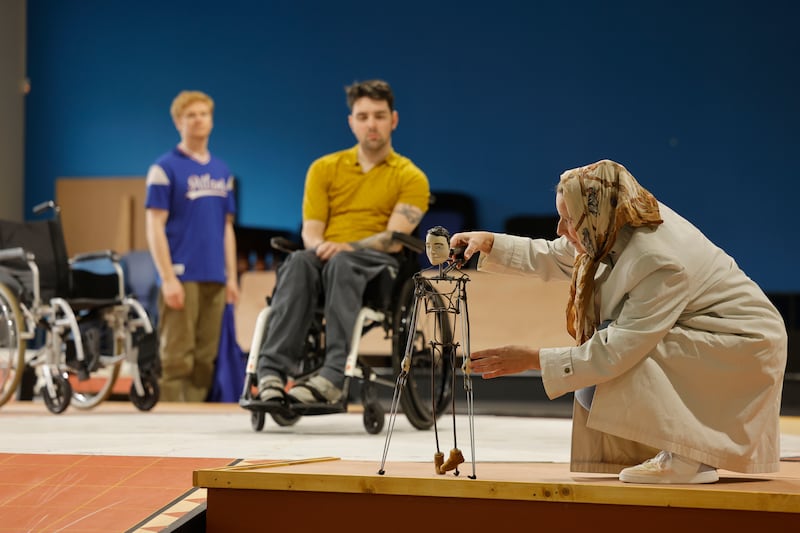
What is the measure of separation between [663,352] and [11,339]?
2.91 meters

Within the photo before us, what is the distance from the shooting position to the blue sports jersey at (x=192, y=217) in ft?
16.3

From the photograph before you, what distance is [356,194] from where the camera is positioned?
3.61 meters

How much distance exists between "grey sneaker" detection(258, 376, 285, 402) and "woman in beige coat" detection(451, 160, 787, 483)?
1350mm

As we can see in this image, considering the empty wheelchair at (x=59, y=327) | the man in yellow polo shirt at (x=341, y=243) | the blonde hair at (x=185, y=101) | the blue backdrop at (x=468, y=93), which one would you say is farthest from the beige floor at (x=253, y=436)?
the blue backdrop at (x=468, y=93)

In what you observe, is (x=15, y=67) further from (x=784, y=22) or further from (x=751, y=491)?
(x=751, y=491)

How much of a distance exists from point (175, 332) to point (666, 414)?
11.4 ft

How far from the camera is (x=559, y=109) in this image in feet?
25.0

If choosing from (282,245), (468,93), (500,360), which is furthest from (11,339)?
(468,93)

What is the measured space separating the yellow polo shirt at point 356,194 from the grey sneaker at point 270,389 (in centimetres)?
61

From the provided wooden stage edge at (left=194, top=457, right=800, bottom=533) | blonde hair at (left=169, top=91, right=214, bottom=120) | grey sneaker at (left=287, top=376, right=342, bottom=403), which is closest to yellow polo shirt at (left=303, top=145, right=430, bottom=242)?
grey sneaker at (left=287, top=376, right=342, bottom=403)

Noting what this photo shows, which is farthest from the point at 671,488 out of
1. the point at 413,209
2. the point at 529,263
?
the point at 413,209

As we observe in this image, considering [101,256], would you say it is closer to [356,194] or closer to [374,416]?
[356,194]

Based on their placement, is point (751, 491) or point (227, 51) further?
point (227, 51)

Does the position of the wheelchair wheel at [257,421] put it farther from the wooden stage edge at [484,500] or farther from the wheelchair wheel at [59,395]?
the wooden stage edge at [484,500]
